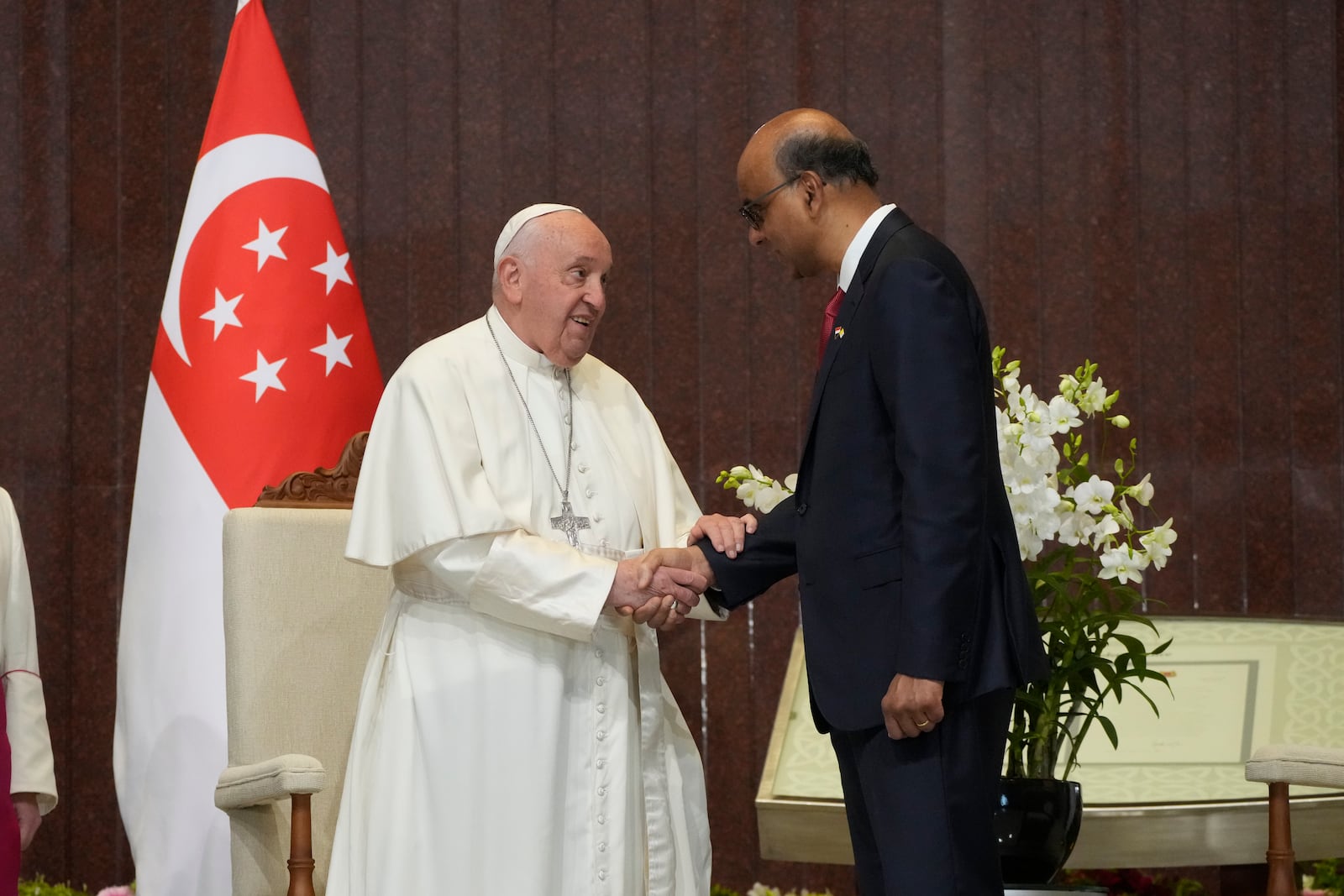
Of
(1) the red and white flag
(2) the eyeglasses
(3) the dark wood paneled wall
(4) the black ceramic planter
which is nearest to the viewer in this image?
(2) the eyeglasses

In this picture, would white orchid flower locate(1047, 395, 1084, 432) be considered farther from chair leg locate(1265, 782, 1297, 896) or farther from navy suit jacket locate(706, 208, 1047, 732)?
chair leg locate(1265, 782, 1297, 896)

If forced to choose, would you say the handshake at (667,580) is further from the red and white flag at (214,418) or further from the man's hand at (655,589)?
the red and white flag at (214,418)

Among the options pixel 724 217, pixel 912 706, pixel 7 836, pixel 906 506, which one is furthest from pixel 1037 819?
pixel 724 217

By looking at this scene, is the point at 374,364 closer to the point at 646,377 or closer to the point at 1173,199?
the point at 646,377

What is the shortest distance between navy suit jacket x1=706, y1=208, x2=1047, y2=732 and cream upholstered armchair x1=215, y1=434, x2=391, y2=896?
1168mm

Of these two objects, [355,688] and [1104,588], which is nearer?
[1104,588]

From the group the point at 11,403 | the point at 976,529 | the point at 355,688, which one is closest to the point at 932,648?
the point at 976,529

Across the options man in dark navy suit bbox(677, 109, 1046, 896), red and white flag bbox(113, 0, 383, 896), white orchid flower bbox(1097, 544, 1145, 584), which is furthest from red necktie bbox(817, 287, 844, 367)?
red and white flag bbox(113, 0, 383, 896)

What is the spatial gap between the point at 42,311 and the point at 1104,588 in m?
3.46

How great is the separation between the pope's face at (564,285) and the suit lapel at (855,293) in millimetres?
659

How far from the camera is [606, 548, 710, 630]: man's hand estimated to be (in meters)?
2.85

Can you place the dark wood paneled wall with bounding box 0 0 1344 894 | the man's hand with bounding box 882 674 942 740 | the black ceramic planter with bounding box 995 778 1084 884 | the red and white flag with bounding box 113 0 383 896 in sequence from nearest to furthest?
the man's hand with bounding box 882 674 942 740, the black ceramic planter with bounding box 995 778 1084 884, the red and white flag with bounding box 113 0 383 896, the dark wood paneled wall with bounding box 0 0 1344 894

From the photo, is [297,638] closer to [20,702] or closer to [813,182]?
[20,702]

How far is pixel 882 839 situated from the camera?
238cm
